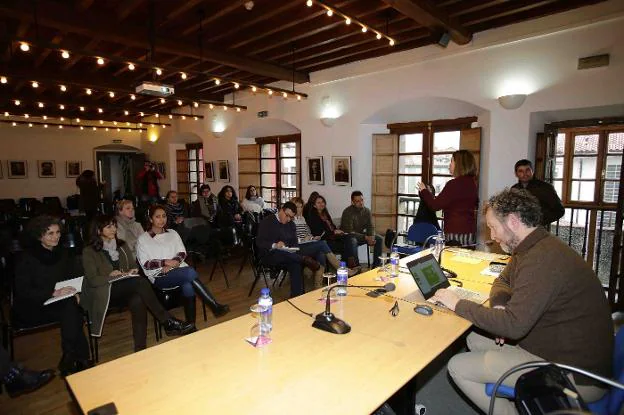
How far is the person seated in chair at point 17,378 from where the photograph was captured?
2.49 metres

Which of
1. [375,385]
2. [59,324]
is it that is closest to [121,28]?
[59,324]

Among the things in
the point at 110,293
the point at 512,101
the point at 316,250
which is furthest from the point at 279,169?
the point at 110,293

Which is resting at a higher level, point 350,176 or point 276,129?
point 276,129

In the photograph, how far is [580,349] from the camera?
5.73 feet

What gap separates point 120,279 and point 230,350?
2.01 meters

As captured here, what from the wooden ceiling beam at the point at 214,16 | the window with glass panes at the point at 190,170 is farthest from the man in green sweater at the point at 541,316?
the window with glass panes at the point at 190,170

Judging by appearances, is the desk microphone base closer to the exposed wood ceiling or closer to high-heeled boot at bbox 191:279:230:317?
high-heeled boot at bbox 191:279:230:317

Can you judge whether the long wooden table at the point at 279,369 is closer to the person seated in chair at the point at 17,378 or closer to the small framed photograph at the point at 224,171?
the person seated in chair at the point at 17,378

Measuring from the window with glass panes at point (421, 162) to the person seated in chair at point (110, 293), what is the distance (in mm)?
4247

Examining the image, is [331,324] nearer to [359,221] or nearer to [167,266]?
[167,266]

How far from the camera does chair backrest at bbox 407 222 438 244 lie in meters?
4.87

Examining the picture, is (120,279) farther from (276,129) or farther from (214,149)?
(214,149)

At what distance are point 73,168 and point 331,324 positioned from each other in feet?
40.0

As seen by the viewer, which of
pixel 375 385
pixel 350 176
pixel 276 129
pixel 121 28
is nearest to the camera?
pixel 375 385
